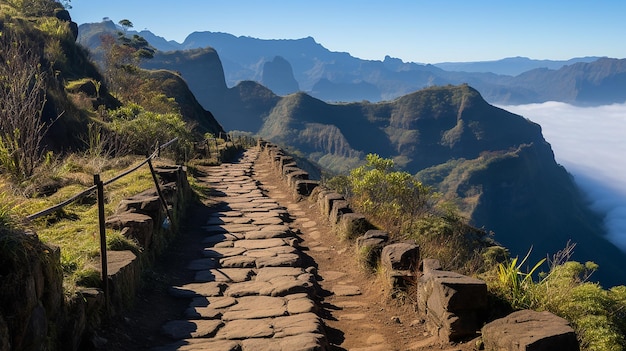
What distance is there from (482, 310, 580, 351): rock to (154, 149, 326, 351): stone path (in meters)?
1.35

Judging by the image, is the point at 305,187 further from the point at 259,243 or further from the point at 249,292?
the point at 249,292

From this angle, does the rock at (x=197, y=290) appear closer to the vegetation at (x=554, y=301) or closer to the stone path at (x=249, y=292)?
the stone path at (x=249, y=292)

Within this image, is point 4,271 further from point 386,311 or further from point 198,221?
point 198,221

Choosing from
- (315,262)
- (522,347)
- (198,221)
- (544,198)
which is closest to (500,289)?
(522,347)

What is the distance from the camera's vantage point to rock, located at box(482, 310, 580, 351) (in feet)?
11.3

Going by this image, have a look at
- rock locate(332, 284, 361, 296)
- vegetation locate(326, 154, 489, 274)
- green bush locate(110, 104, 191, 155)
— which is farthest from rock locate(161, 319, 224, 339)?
green bush locate(110, 104, 191, 155)

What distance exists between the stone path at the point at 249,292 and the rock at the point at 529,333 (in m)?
1.35

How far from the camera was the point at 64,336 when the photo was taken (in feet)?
11.4

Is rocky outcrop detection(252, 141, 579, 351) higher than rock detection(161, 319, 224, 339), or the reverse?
rocky outcrop detection(252, 141, 579, 351)

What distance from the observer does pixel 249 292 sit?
5.53 meters

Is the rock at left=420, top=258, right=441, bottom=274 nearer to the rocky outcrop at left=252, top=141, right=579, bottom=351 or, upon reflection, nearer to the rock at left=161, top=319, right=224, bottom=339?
the rocky outcrop at left=252, top=141, right=579, bottom=351

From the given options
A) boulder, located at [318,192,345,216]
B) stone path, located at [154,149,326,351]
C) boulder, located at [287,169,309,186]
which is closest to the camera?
stone path, located at [154,149,326,351]

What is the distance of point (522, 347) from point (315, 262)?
13.0 feet

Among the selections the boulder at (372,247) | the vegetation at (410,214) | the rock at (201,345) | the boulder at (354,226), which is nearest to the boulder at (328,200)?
the vegetation at (410,214)
